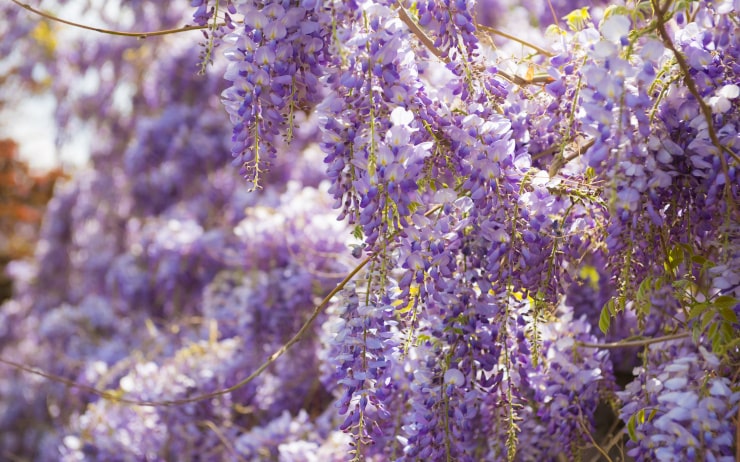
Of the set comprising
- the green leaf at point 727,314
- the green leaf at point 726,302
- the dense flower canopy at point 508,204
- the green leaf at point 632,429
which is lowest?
the green leaf at point 632,429

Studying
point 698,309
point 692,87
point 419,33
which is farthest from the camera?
point 419,33

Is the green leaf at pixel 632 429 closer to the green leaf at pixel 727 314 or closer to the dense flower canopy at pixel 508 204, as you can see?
the dense flower canopy at pixel 508 204

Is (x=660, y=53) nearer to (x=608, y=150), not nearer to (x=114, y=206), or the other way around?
(x=608, y=150)

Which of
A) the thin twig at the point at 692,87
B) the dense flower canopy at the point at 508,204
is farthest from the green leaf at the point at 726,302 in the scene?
the thin twig at the point at 692,87

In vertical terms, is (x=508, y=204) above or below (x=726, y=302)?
above

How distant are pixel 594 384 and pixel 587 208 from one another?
0.56 meters

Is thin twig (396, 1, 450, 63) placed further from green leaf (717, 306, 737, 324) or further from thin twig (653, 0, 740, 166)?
green leaf (717, 306, 737, 324)

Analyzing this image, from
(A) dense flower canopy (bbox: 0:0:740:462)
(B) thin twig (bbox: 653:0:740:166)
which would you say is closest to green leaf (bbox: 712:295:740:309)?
(A) dense flower canopy (bbox: 0:0:740:462)

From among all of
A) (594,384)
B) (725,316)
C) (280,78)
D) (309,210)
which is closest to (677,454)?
(725,316)

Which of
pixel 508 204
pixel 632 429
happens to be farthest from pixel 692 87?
pixel 632 429

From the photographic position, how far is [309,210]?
11.5 ft

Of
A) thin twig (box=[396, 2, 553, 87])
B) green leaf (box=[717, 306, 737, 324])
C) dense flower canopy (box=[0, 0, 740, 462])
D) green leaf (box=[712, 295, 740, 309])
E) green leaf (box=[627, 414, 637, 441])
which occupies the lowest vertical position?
green leaf (box=[627, 414, 637, 441])

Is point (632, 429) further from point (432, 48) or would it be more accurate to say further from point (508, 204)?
point (432, 48)

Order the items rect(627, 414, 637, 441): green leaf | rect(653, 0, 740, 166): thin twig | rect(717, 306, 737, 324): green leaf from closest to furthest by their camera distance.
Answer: rect(653, 0, 740, 166): thin twig < rect(717, 306, 737, 324): green leaf < rect(627, 414, 637, 441): green leaf
